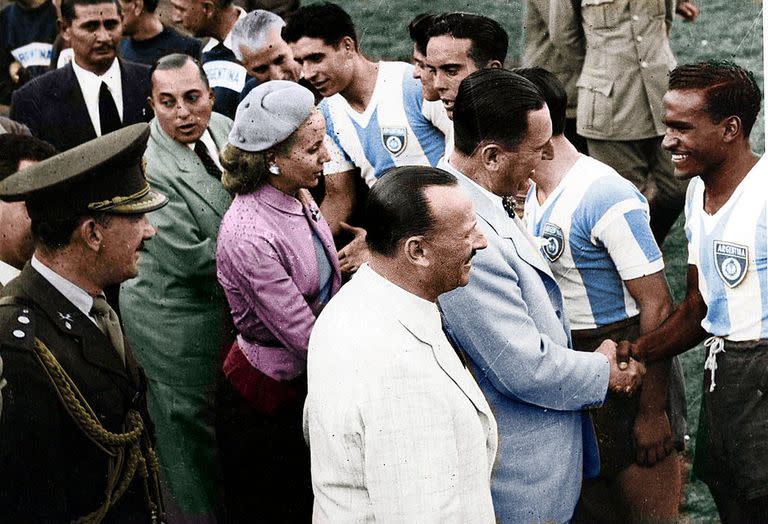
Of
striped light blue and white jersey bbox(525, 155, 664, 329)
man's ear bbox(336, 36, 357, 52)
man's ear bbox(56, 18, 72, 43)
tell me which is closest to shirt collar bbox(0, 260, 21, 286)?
man's ear bbox(56, 18, 72, 43)

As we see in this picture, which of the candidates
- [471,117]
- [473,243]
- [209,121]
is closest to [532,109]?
[471,117]

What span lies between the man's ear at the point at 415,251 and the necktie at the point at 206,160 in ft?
3.95

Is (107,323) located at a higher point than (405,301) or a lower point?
lower

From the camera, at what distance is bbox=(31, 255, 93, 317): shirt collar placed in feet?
10.5

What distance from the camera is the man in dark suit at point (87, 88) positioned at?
3971 millimetres

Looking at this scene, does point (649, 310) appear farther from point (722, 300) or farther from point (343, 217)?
point (343, 217)

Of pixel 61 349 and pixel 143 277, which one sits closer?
pixel 61 349

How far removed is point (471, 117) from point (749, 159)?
0.85 metres

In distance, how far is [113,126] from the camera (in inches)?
156

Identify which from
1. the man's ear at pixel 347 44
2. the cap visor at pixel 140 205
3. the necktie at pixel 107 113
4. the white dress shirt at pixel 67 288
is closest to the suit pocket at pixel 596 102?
the man's ear at pixel 347 44

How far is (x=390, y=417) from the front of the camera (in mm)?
2756

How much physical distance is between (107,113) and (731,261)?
1964mm

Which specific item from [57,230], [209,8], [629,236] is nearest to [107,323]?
[57,230]

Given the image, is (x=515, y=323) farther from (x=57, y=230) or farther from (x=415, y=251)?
(x=57, y=230)
